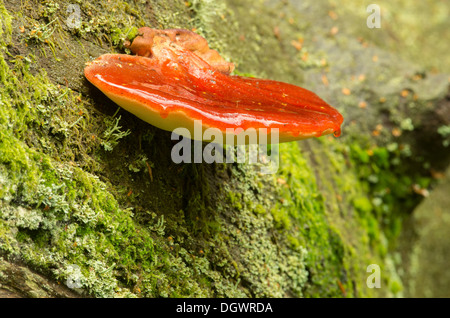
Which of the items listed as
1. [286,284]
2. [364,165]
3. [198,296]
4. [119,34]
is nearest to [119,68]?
[119,34]

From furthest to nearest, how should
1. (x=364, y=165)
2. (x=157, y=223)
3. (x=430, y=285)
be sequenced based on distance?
(x=430, y=285)
(x=364, y=165)
(x=157, y=223)

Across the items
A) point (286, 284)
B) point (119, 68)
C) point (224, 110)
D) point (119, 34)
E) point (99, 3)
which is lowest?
point (286, 284)

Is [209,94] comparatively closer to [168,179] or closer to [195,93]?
[195,93]

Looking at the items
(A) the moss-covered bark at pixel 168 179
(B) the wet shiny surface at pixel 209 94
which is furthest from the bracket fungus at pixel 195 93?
(A) the moss-covered bark at pixel 168 179

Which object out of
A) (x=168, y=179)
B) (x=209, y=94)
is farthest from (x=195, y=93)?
(x=168, y=179)

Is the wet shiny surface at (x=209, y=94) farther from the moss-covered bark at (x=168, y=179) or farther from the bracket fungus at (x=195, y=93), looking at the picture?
the moss-covered bark at (x=168, y=179)

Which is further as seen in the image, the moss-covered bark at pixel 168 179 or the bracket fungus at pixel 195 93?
the moss-covered bark at pixel 168 179
